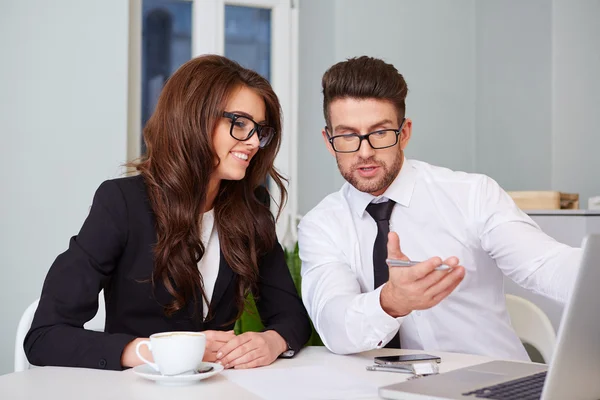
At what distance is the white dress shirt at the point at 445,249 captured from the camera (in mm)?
1810

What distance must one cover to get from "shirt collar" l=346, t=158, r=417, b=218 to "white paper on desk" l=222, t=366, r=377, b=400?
74 cm

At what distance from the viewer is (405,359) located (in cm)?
142

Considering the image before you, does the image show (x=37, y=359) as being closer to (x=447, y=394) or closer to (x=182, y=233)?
(x=182, y=233)

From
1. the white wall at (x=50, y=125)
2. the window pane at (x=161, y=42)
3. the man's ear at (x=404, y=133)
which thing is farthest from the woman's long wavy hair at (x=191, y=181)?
the window pane at (x=161, y=42)

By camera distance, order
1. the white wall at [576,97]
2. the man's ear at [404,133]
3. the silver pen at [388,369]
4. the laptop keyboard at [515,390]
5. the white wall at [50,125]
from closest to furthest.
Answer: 1. the laptop keyboard at [515,390]
2. the silver pen at [388,369]
3. the man's ear at [404,133]
4. the white wall at [50,125]
5. the white wall at [576,97]

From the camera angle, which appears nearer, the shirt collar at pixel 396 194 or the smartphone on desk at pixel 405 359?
the smartphone on desk at pixel 405 359

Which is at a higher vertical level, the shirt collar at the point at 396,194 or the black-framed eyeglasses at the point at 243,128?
the black-framed eyeglasses at the point at 243,128

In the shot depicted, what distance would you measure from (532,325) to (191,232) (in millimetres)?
1041

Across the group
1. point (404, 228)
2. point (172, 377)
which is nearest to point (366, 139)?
point (404, 228)

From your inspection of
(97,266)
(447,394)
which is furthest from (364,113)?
(447,394)

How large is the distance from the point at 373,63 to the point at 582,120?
2.04m

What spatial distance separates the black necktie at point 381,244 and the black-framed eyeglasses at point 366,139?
197 mm

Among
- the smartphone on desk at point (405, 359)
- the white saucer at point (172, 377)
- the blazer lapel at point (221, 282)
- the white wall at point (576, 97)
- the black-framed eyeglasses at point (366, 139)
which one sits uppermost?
the white wall at point (576, 97)

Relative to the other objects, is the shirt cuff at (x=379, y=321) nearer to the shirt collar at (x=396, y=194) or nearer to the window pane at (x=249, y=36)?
the shirt collar at (x=396, y=194)
